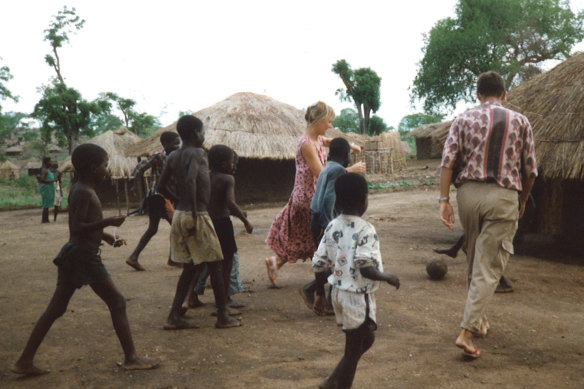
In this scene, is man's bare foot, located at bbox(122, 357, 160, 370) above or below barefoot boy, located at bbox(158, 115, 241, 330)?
below

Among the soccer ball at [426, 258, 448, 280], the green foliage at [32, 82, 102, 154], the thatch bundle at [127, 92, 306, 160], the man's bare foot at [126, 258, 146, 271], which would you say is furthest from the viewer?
the green foliage at [32, 82, 102, 154]

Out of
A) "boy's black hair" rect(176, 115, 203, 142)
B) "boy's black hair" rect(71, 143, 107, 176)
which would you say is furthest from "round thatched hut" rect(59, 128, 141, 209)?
"boy's black hair" rect(71, 143, 107, 176)

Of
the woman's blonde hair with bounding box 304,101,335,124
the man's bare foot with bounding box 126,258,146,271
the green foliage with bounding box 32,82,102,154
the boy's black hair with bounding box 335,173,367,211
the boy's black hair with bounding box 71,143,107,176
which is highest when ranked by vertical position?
the green foliage with bounding box 32,82,102,154

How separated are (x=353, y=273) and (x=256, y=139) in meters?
12.3

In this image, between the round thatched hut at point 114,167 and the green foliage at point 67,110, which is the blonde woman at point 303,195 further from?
the green foliage at point 67,110

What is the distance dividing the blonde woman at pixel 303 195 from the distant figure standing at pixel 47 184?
9.46 metres

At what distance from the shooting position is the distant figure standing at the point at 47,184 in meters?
12.3

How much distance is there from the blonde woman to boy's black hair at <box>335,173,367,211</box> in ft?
5.51

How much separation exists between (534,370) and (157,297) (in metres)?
3.26

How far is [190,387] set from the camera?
8.84 feet

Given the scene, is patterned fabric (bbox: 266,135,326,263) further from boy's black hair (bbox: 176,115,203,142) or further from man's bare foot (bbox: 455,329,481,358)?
man's bare foot (bbox: 455,329,481,358)

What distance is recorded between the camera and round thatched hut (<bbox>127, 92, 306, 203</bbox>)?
46.8 ft

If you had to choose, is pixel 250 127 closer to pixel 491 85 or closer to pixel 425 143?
pixel 491 85

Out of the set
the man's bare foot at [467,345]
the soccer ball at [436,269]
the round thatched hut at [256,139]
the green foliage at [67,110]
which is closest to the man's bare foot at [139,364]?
the man's bare foot at [467,345]
